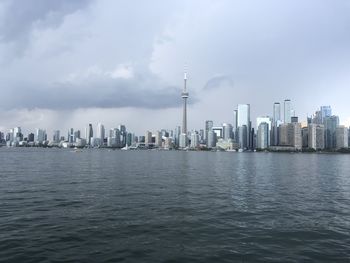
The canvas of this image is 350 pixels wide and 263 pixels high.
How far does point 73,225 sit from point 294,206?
27.0m

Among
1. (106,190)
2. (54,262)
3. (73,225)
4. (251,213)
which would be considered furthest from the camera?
(106,190)

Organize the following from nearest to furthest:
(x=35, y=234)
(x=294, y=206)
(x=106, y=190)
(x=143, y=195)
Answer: (x=35, y=234), (x=294, y=206), (x=143, y=195), (x=106, y=190)

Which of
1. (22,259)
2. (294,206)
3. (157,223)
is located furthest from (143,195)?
(22,259)

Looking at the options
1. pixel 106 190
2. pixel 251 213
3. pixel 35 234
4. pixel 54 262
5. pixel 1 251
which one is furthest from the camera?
pixel 106 190

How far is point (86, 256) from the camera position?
21.5 meters

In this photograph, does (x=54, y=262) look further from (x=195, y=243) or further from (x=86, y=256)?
(x=195, y=243)

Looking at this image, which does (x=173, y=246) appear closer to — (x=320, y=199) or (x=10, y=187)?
(x=320, y=199)

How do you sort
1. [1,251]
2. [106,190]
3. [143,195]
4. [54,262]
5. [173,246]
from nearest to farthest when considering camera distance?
[54,262] → [1,251] → [173,246] → [143,195] → [106,190]

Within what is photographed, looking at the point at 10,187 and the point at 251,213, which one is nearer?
the point at 251,213

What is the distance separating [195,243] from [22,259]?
39.1 ft

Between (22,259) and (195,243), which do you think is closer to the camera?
(22,259)

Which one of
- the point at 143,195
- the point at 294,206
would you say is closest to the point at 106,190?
the point at 143,195

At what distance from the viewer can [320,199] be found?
48750 mm

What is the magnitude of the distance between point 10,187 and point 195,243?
39.5 meters
